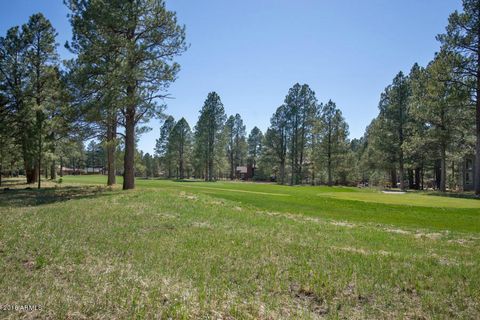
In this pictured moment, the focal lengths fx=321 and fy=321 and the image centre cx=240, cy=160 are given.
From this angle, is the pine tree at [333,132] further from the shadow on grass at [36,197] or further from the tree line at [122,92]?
the shadow on grass at [36,197]

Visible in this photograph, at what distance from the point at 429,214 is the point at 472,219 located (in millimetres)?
1711

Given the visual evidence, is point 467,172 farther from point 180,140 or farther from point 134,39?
point 180,140

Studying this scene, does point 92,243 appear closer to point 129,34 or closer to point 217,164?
point 129,34

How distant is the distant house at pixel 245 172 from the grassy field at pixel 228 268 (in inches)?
2991

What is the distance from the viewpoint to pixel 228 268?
6043 millimetres

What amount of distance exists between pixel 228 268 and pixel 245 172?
276ft

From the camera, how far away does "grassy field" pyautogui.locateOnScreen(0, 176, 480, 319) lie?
14.5 feet

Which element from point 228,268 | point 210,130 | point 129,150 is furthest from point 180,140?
point 228,268

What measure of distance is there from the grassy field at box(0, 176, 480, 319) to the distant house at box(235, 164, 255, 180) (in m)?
76.0

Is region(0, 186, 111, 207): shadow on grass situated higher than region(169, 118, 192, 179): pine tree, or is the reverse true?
region(169, 118, 192, 179): pine tree

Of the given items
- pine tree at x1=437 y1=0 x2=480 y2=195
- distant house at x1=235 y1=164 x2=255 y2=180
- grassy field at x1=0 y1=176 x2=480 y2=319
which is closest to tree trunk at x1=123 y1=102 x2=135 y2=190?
grassy field at x1=0 y1=176 x2=480 y2=319

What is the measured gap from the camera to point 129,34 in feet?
71.0

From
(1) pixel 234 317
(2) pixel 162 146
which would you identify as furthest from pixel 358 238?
(2) pixel 162 146

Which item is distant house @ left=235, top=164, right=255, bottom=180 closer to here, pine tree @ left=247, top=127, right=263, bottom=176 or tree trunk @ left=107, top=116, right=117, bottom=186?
pine tree @ left=247, top=127, right=263, bottom=176
